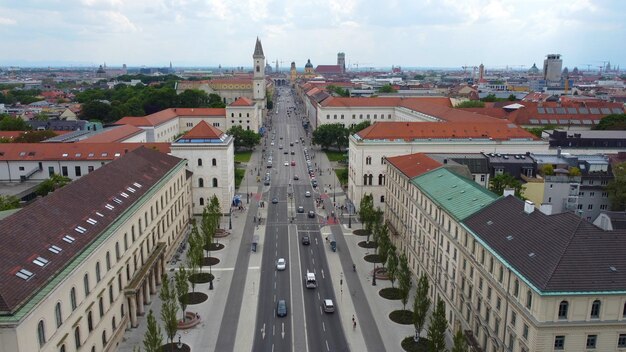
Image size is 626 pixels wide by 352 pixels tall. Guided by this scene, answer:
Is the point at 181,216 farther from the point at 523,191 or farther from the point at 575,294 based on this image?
the point at 575,294

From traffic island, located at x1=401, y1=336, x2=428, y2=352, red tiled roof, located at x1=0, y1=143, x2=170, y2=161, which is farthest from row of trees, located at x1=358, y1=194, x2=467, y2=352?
red tiled roof, located at x1=0, y1=143, x2=170, y2=161

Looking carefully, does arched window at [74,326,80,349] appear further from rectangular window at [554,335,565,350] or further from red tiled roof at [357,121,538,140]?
red tiled roof at [357,121,538,140]

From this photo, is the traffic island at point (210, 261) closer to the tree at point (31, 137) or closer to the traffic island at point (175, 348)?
the traffic island at point (175, 348)

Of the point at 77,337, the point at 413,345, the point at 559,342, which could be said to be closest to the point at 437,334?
the point at 559,342

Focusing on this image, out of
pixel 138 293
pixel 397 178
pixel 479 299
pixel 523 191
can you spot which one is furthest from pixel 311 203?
pixel 479 299

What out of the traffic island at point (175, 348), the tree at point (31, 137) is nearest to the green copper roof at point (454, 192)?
the traffic island at point (175, 348)

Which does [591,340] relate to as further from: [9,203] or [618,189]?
[9,203]
